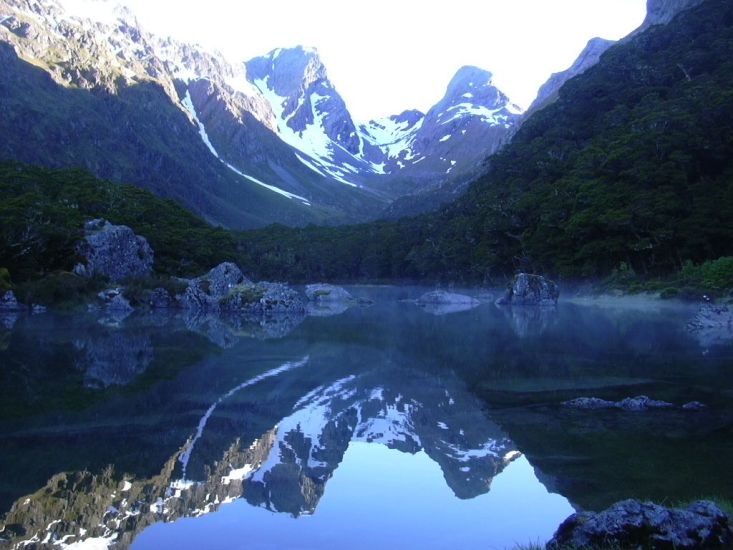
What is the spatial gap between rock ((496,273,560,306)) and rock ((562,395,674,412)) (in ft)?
115

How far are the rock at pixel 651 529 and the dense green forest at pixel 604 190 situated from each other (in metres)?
43.1

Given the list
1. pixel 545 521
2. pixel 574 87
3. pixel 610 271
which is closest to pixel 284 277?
pixel 574 87

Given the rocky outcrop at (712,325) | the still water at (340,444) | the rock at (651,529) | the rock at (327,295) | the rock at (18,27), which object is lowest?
the rock at (651,529)

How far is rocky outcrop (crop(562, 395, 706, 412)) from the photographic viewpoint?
37.5 feet

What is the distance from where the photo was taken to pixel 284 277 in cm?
10012

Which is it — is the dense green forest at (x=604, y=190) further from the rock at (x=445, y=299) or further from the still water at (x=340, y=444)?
the still water at (x=340, y=444)

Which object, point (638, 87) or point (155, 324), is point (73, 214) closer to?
point (155, 324)

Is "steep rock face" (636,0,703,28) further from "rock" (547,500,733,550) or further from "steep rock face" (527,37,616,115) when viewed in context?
"rock" (547,500,733,550)

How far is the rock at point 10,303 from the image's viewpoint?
3494cm

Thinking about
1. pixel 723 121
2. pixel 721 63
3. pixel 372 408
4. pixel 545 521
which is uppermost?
pixel 721 63

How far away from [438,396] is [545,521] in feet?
20.4

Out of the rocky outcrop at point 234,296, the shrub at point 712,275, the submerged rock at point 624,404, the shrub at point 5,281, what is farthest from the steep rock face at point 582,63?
the submerged rock at point 624,404

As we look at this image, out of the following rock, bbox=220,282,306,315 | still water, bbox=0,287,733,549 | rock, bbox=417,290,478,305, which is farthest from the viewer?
rock, bbox=417,290,478,305

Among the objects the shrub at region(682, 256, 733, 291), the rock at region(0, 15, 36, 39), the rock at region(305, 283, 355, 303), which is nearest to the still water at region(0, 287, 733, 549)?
the shrub at region(682, 256, 733, 291)
